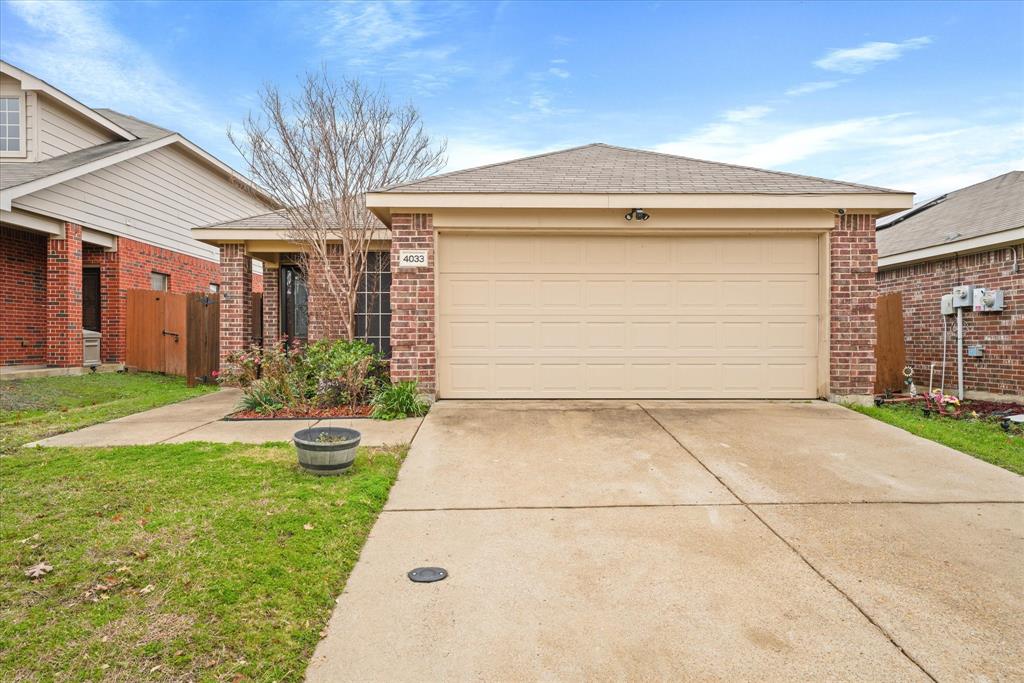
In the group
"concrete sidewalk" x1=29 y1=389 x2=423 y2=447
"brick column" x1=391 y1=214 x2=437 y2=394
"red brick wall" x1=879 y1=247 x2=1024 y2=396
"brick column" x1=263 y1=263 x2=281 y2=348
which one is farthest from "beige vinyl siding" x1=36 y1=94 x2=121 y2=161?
"red brick wall" x1=879 y1=247 x2=1024 y2=396

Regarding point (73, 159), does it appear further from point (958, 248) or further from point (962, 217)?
point (962, 217)

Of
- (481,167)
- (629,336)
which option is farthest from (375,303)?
(629,336)

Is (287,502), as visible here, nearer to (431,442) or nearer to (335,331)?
(431,442)

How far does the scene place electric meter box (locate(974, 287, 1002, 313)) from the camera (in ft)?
27.1

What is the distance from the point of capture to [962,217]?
9953mm

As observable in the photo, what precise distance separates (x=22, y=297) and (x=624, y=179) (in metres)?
12.4

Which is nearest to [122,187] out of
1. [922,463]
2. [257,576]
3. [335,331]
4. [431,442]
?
[335,331]

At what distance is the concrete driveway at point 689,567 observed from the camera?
2.26 m

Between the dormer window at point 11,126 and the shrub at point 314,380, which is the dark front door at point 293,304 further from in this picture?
the dormer window at point 11,126

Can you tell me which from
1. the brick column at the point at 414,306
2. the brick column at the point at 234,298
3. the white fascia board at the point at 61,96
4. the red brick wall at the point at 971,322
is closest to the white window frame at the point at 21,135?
the white fascia board at the point at 61,96

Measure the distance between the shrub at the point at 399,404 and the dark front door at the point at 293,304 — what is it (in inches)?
183

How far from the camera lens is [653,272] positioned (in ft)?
26.0

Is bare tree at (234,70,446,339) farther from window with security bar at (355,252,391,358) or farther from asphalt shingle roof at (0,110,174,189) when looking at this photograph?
asphalt shingle roof at (0,110,174,189)

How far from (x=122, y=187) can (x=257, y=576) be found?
42.6 ft
